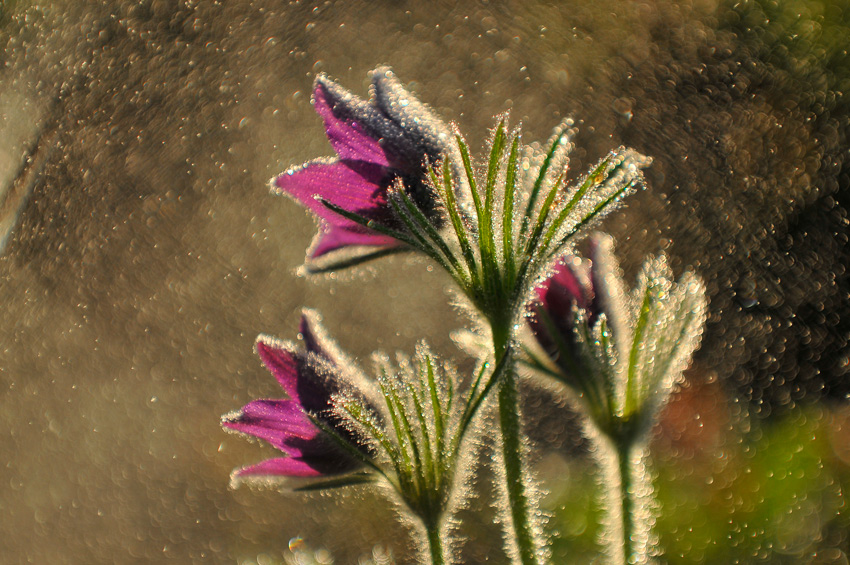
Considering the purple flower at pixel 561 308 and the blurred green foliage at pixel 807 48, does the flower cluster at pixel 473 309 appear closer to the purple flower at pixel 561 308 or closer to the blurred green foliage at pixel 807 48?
the purple flower at pixel 561 308

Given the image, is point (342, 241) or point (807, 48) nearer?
point (342, 241)

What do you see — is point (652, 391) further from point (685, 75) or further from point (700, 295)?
point (685, 75)

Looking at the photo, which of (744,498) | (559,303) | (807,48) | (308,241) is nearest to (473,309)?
(559,303)

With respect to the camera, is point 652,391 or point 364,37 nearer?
point 652,391

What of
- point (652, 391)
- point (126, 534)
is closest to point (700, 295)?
point (652, 391)

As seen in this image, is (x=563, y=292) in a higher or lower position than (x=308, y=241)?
lower

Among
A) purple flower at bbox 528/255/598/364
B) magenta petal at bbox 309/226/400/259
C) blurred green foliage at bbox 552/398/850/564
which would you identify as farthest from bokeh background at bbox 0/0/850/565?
purple flower at bbox 528/255/598/364

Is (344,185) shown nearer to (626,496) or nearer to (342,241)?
(342,241)
